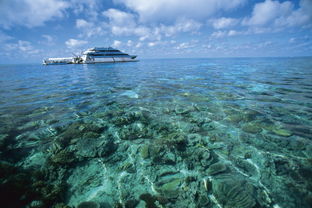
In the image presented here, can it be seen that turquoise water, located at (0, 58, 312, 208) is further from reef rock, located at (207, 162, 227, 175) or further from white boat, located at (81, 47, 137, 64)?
white boat, located at (81, 47, 137, 64)

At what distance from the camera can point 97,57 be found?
71.6m

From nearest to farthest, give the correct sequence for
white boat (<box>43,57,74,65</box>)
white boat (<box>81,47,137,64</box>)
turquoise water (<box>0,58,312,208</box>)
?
turquoise water (<box>0,58,312,208</box>) < white boat (<box>81,47,137,64</box>) < white boat (<box>43,57,74,65</box>)

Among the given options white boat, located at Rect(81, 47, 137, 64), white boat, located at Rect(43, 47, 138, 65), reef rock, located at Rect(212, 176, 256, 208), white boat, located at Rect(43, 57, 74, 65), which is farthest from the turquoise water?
white boat, located at Rect(43, 57, 74, 65)

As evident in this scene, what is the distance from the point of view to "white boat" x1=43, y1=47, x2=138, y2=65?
231ft

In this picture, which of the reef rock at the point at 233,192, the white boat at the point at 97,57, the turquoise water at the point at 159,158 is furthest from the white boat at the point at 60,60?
the reef rock at the point at 233,192

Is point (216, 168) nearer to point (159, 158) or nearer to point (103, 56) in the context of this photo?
point (159, 158)

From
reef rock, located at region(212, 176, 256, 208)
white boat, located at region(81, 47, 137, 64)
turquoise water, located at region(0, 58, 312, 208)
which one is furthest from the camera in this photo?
white boat, located at region(81, 47, 137, 64)

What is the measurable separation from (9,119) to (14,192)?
5465 millimetres

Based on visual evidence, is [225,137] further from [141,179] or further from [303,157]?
[141,179]

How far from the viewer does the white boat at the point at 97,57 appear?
231 feet

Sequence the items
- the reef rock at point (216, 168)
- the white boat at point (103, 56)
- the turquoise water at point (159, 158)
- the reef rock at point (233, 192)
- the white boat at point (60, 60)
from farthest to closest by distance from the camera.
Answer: the white boat at point (60, 60) < the white boat at point (103, 56) < the reef rock at point (216, 168) < the turquoise water at point (159, 158) < the reef rock at point (233, 192)

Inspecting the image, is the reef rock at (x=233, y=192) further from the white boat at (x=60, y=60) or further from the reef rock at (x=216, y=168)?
the white boat at (x=60, y=60)

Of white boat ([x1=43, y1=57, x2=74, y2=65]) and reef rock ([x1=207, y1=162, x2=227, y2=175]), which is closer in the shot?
reef rock ([x1=207, y1=162, x2=227, y2=175])

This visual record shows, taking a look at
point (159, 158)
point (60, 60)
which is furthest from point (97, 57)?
point (159, 158)
